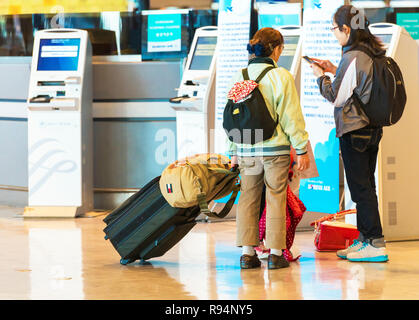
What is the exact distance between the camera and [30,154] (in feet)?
23.7

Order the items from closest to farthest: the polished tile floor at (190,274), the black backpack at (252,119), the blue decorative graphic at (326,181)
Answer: the polished tile floor at (190,274) → the black backpack at (252,119) → the blue decorative graphic at (326,181)

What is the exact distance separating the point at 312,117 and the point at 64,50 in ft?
7.92

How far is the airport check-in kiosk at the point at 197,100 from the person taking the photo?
6824 mm

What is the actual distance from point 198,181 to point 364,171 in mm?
1021

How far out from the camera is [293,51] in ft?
21.1

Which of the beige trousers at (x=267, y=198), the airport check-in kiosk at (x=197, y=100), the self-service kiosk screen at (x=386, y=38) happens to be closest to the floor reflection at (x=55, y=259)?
the beige trousers at (x=267, y=198)

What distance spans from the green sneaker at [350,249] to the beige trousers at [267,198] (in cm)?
55

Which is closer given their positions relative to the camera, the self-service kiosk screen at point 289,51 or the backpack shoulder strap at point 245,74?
the backpack shoulder strap at point 245,74

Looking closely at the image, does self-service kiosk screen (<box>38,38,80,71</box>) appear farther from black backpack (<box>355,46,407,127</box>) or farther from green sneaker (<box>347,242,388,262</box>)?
green sneaker (<box>347,242,388,262</box>)

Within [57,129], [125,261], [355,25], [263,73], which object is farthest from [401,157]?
[57,129]

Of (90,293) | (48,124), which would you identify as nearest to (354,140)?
(90,293)

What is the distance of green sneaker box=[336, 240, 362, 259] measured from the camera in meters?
5.04

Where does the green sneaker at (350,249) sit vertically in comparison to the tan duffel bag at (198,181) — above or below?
below

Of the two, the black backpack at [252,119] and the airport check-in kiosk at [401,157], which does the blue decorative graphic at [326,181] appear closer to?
the airport check-in kiosk at [401,157]
